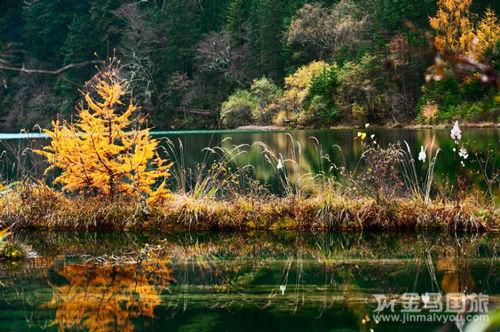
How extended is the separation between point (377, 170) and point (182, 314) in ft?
20.0

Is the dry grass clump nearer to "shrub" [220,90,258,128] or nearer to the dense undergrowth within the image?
the dense undergrowth

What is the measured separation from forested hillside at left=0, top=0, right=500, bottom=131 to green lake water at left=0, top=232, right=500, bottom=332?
1246 inches

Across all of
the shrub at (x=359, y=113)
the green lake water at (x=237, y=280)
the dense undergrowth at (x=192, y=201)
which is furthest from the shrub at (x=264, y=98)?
the green lake water at (x=237, y=280)

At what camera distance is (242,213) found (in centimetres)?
1178

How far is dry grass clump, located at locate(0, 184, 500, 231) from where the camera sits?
1094 cm

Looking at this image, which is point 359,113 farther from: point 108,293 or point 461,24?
point 108,293

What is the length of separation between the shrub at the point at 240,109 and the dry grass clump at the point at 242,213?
155 feet

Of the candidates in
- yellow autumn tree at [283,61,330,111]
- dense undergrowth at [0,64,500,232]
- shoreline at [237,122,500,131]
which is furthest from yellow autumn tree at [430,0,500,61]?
dense undergrowth at [0,64,500,232]

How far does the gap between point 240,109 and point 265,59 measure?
6817 millimetres

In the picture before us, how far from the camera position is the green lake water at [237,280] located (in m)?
6.01

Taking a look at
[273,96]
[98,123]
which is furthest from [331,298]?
[273,96]

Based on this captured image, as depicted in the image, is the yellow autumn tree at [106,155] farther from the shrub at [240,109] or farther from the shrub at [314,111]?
the shrub at [240,109]

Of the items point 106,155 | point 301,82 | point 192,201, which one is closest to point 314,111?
point 301,82

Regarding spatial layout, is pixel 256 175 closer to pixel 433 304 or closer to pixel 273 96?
pixel 433 304
